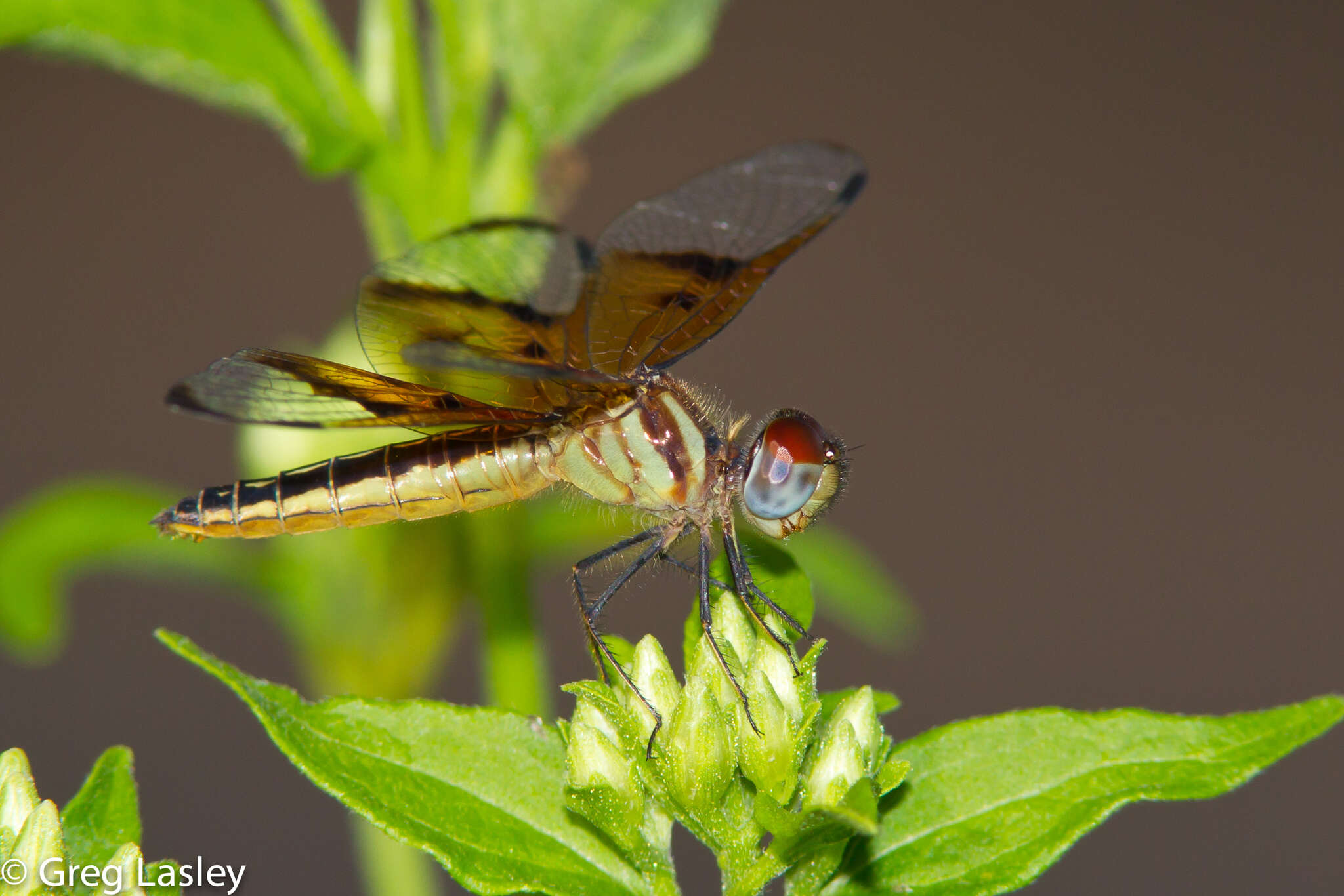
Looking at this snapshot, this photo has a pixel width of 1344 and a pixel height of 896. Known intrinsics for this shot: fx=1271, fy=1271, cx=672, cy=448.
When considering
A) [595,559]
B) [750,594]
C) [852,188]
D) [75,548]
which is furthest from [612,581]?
[75,548]

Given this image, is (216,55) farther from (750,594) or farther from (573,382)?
(750,594)

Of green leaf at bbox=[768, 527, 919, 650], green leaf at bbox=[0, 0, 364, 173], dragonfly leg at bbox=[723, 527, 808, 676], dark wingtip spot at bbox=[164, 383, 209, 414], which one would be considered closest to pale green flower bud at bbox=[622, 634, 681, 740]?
dragonfly leg at bbox=[723, 527, 808, 676]

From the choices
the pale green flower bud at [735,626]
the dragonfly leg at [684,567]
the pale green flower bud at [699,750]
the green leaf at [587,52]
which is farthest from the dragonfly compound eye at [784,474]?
the green leaf at [587,52]

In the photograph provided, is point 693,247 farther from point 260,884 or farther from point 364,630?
point 260,884

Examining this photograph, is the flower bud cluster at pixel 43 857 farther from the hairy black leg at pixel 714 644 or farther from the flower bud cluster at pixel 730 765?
the hairy black leg at pixel 714 644

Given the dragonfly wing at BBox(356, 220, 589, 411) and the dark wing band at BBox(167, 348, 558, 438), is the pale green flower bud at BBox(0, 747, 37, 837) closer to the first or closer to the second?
the dark wing band at BBox(167, 348, 558, 438)

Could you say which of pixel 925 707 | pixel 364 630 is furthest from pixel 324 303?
pixel 364 630
